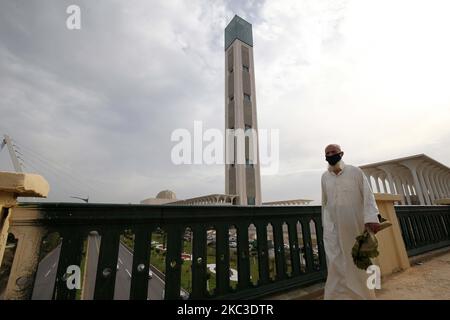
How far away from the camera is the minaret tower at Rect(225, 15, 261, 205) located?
37562 mm

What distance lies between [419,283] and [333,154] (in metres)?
2.36

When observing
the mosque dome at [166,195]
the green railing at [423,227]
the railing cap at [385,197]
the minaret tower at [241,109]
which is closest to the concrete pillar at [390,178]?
the minaret tower at [241,109]

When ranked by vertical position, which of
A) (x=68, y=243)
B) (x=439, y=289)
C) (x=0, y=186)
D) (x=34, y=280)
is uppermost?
(x=0, y=186)

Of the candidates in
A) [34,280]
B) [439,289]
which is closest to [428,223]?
[439,289]

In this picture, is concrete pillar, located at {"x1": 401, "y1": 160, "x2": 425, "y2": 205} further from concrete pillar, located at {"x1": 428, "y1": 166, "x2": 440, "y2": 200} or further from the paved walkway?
A: the paved walkway

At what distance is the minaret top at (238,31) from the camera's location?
43312 millimetres

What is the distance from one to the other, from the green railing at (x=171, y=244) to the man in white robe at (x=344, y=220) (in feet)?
1.62

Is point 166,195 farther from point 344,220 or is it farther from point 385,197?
point 344,220

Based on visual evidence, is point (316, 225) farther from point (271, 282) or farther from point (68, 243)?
point (68, 243)

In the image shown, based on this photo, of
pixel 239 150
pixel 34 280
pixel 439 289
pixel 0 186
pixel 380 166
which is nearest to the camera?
pixel 0 186

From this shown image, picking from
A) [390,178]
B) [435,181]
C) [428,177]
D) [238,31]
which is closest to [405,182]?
[428,177]

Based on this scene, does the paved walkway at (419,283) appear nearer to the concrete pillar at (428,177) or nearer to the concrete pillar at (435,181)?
the concrete pillar at (428,177)
